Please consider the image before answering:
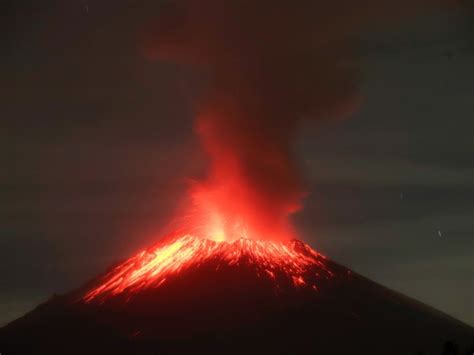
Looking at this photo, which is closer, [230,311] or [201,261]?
[230,311]

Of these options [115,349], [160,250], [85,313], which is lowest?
[115,349]

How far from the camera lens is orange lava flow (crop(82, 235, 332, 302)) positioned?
341ft

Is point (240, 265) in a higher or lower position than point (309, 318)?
higher

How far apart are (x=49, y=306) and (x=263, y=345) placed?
24.7m

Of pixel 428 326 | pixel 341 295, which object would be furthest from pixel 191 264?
pixel 428 326

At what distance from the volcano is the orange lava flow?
4.3 inches

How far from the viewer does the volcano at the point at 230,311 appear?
93.2 metres

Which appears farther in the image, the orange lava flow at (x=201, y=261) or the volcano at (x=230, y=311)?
the orange lava flow at (x=201, y=261)

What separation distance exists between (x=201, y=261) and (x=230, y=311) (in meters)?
9.30

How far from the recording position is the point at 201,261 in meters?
105

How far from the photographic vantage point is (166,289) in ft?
333

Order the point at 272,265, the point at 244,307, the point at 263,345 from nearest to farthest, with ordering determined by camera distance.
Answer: the point at 263,345
the point at 244,307
the point at 272,265

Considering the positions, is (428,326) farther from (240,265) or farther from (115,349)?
(115,349)

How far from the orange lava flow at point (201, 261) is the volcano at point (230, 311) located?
0.11 meters
